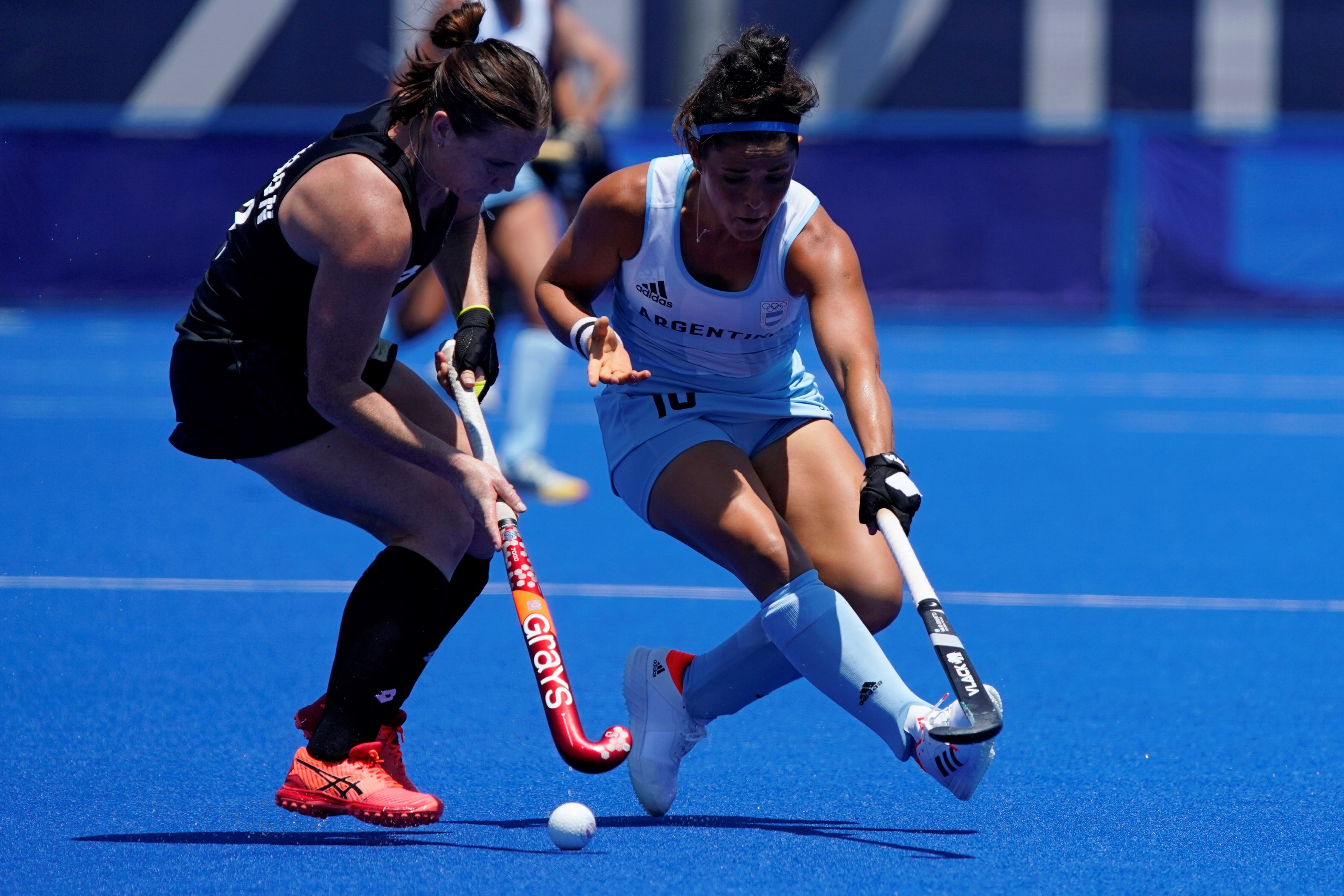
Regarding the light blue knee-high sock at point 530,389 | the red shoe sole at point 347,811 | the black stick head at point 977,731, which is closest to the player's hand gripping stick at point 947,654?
the black stick head at point 977,731

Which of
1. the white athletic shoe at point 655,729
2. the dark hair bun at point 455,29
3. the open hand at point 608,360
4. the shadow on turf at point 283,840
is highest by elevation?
the dark hair bun at point 455,29

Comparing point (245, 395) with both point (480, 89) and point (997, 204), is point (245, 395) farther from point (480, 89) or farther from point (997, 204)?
point (997, 204)

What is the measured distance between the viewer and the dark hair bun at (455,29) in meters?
3.39

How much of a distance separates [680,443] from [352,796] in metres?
1.01

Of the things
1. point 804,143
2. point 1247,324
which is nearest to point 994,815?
point 804,143

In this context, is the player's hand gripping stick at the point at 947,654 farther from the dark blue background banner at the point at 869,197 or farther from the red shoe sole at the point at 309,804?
the dark blue background banner at the point at 869,197

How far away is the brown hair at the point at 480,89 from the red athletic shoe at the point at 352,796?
3.98ft

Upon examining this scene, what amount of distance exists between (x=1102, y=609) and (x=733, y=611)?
1.17 metres

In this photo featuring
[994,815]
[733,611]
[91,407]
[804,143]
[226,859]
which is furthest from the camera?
[804,143]

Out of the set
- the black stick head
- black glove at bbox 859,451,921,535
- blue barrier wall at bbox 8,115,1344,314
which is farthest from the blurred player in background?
blue barrier wall at bbox 8,115,1344,314

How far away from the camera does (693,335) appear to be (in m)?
3.88

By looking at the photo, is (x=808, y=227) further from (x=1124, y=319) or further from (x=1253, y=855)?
(x=1124, y=319)

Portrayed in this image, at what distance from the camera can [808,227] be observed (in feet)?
12.3

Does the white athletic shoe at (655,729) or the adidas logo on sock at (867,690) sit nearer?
the adidas logo on sock at (867,690)
